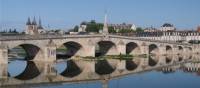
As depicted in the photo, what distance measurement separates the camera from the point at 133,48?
2288 inches

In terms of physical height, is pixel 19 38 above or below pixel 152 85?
above

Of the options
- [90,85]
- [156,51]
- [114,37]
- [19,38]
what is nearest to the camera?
[90,85]

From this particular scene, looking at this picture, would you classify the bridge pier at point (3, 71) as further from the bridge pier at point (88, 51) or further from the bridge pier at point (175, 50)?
the bridge pier at point (175, 50)

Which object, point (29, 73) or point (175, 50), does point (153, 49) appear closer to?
point (175, 50)

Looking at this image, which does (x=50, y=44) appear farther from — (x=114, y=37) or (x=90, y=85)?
(x=90, y=85)

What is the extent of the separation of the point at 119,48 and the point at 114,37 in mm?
1439

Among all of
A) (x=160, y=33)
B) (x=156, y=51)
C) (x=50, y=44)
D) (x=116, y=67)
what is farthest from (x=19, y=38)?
(x=160, y=33)

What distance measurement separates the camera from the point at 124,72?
1443 inches

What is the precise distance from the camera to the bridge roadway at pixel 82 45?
40.1m

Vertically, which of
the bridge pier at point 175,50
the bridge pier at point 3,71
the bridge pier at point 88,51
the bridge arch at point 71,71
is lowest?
the bridge pier at point 175,50

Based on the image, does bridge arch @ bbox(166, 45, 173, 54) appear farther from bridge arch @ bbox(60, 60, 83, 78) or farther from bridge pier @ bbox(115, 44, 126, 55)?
bridge arch @ bbox(60, 60, 83, 78)

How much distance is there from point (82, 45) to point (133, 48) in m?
11.5

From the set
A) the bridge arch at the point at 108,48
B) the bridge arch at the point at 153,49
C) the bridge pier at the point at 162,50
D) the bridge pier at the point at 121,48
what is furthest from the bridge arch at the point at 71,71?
the bridge arch at the point at 153,49

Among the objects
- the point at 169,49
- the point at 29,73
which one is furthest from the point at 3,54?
the point at 169,49
